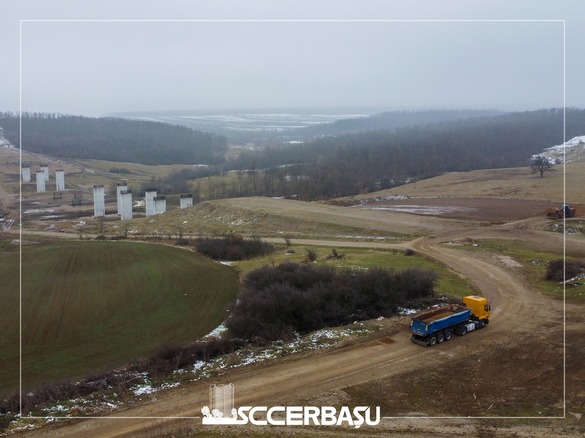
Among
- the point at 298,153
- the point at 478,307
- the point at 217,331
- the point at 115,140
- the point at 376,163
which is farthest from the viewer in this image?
the point at 115,140

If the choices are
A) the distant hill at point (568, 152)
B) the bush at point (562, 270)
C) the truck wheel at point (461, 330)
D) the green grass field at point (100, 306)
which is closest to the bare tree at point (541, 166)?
the distant hill at point (568, 152)

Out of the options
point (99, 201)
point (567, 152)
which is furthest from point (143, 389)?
point (567, 152)

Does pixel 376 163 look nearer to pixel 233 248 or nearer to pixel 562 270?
pixel 233 248

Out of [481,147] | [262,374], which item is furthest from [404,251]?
[481,147]

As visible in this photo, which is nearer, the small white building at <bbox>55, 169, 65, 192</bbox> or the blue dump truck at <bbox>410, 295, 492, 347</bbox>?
the blue dump truck at <bbox>410, 295, 492, 347</bbox>

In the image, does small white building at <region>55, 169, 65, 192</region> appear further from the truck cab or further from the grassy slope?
the truck cab

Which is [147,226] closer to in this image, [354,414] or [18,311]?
[18,311]

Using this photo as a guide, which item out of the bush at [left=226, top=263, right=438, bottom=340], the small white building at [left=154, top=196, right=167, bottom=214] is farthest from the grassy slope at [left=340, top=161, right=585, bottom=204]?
the bush at [left=226, top=263, right=438, bottom=340]
